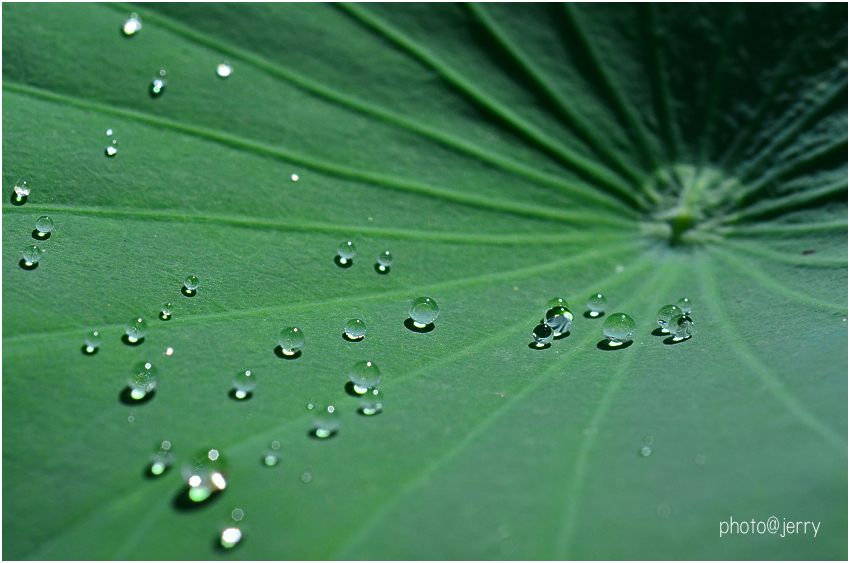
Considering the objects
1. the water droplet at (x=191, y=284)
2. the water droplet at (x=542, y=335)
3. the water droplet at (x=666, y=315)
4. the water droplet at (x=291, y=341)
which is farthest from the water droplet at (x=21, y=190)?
the water droplet at (x=666, y=315)

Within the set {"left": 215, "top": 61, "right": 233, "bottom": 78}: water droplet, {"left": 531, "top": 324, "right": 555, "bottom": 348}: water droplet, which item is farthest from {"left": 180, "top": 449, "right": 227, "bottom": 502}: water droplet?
{"left": 215, "top": 61, "right": 233, "bottom": 78}: water droplet

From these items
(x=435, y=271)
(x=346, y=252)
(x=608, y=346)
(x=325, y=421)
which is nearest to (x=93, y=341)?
(x=325, y=421)

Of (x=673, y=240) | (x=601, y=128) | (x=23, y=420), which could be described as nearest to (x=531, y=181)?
(x=601, y=128)

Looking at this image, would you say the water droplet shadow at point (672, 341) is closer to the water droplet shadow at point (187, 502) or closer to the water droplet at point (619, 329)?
the water droplet at point (619, 329)

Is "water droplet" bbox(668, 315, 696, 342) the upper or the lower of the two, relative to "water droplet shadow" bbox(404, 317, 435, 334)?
upper

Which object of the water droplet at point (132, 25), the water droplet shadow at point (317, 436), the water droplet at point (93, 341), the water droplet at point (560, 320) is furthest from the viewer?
the water droplet at point (132, 25)

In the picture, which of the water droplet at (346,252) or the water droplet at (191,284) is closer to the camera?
the water droplet at (191,284)

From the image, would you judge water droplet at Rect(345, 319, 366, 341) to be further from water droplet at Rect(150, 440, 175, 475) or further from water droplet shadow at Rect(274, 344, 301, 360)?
water droplet at Rect(150, 440, 175, 475)

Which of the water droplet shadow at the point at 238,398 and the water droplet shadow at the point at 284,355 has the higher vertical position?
the water droplet shadow at the point at 284,355
